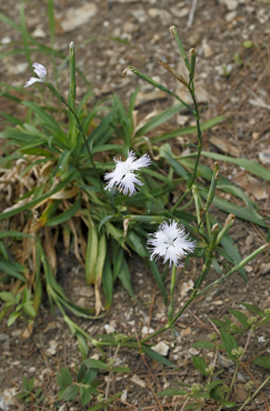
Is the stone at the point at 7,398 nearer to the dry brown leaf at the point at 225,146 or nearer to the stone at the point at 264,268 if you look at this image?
the stone at the point at 264,268

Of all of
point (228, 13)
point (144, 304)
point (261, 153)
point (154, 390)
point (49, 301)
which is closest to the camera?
point (154, 390)

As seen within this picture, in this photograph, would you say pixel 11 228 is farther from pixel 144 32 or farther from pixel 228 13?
pixel 228 13

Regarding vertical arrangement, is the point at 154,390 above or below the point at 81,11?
below

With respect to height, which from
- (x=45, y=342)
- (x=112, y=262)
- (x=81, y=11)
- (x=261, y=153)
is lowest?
(x=45, y=342)

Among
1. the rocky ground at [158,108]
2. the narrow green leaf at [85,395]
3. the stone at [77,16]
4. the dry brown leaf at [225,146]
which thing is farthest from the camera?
A: the stone at [77,16]

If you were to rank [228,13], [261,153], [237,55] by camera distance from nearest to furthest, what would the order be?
[261,153]
[237,55]
[228,13]

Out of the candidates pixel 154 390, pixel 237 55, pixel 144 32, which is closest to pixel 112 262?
pixel 154 390

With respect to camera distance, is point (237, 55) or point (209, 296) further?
point (237, 55)

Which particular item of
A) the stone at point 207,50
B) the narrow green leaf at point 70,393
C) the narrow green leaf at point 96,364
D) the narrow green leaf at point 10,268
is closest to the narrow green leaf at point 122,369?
the narrow green leaf at point 96,364
